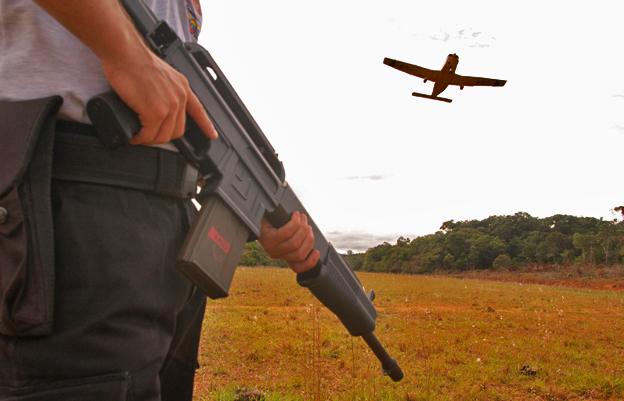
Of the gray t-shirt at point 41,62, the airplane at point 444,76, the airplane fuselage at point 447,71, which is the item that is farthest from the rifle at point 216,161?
the airplane fuselage at point 447,71

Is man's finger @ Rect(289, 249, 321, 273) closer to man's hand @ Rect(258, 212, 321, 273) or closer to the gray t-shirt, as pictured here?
man's hand @ Rect(258, 212, 321, 273)

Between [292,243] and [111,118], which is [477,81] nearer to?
[292,243]

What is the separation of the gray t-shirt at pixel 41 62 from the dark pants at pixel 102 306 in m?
0.26

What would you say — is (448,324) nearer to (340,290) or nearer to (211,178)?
(340,290)

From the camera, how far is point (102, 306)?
1.17m

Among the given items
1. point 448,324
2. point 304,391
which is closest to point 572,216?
point 448,324

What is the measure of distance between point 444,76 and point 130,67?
16.6m

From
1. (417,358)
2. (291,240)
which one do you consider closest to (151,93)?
(291,240)

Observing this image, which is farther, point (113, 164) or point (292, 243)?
point (292, 243)

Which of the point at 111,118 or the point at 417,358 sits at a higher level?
the point at 111,118

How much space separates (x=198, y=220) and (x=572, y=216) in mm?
108715

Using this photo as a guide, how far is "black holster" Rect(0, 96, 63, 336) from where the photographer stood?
1089mm

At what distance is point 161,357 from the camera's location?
52.8 inches

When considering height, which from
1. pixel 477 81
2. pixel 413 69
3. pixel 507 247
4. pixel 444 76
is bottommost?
pixel 507 247
